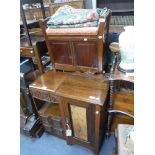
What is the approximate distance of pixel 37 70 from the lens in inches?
64.8

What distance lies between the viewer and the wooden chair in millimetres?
1187

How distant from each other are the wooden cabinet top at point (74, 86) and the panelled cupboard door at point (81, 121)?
63 millimetres

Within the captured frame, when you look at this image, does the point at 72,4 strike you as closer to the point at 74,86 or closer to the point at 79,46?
the point at 79,46

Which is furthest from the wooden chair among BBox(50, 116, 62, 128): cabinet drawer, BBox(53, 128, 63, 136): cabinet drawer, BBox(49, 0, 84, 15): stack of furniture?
BBox(49, 0, 84, 15): stack of furniture

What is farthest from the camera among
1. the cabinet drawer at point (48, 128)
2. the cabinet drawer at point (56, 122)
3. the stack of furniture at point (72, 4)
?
the stack of furniture at point (72, 4)

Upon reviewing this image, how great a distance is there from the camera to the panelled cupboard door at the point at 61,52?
134 cm

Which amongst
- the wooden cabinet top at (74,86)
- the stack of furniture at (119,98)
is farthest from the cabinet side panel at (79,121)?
the stack of furniture at (119,98)

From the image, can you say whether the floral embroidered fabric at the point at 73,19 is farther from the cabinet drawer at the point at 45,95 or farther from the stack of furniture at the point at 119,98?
the cabinet drawer at the point at 45,95

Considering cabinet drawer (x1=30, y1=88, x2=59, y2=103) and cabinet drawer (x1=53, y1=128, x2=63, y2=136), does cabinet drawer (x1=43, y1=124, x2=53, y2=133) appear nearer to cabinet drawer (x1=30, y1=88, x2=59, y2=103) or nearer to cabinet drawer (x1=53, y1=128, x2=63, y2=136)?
cabinet drawer (x1=53, y1=128, x2=63, y2=136)

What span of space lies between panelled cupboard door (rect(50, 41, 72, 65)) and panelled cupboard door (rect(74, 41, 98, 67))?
74mm

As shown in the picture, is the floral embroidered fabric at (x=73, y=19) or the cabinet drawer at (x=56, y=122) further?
the cabinet drawer at (x=56, y=122)

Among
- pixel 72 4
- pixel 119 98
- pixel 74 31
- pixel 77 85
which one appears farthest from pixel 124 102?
pixel 72 4

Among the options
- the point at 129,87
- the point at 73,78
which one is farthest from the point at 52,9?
the point at 129,87

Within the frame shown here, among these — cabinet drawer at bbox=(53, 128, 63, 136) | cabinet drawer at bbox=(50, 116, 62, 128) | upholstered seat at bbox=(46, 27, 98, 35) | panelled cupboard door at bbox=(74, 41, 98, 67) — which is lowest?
cabinet drawer at bbox=(53, 128, 63, 136)
